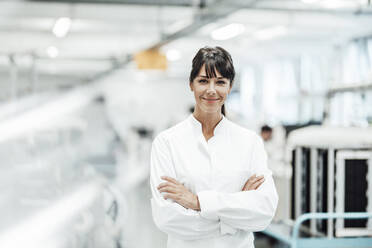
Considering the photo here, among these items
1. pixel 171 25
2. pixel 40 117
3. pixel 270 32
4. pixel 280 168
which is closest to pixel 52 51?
pixel 171 25

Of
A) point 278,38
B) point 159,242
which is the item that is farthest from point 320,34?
point 159,242

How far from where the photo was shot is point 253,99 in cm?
1878

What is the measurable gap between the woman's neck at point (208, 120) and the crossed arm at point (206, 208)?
0.53 feet

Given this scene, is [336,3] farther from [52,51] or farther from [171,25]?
[52,51]

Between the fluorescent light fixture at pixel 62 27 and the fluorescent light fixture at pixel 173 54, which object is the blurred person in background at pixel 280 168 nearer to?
the fluorescent light fixture at pixel 62 27

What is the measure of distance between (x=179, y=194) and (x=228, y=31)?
11.9 metres

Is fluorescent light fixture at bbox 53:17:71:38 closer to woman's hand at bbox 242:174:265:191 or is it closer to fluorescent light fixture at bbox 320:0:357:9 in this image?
fluorescent light fixture at bbox 320:0:357:9

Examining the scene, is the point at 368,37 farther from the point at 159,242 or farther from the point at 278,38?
the point at 159,242

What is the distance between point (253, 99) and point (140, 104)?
774 cm

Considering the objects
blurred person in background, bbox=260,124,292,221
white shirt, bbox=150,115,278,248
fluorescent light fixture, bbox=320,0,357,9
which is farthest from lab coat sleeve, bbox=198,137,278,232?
fluorescent light fixture, bbox=320,0,357,9

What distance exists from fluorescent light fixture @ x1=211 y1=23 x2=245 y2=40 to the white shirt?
10850 millimetres

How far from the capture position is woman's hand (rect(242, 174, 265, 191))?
1591 mm

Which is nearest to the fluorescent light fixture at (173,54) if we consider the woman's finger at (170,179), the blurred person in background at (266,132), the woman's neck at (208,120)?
the blurred person in background at (266,132)

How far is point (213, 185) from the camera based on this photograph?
157 centimetres
